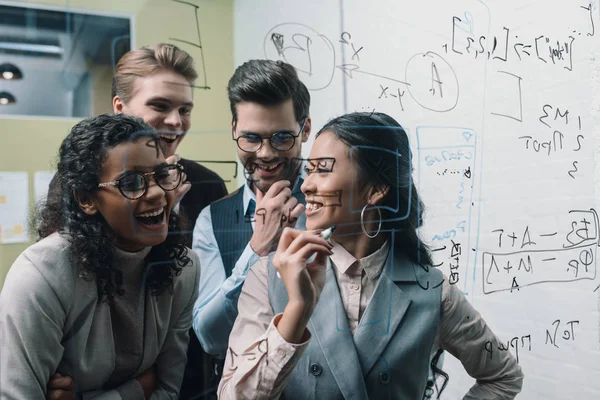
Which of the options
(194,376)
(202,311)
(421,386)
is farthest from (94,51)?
(421,386)

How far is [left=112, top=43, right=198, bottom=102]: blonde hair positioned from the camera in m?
1.23

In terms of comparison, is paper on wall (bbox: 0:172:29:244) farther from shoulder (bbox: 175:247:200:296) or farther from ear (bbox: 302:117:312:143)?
ear (bbox: 302:117:312:143)

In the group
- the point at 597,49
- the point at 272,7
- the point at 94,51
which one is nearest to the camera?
the point at 94,51

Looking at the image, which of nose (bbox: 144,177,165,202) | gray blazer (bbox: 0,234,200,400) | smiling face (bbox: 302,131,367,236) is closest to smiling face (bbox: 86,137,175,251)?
nose (bbox: 144,177,165,202)

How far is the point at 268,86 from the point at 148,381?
71 cm

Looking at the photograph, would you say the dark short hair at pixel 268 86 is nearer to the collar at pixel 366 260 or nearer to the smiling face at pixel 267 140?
the smiling face at pixel 267 140

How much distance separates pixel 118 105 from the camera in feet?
4.02

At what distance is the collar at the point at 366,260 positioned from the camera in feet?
4.51

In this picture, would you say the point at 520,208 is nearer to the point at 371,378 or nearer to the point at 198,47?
the point at 371,378

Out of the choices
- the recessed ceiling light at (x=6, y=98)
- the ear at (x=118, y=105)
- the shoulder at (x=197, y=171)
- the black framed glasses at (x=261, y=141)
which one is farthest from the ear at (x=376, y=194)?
the recessed ceiling light at (x=6, y=98)

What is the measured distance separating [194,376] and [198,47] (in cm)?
75

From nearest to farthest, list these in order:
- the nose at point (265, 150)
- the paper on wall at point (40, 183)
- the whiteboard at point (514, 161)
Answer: the paper on wall at point (40, 183) < the nose at point (265, 150) < the whiteboard at point (514, 161)

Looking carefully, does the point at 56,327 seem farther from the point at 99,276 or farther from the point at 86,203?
the point at 86,203

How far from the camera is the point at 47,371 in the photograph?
3.72ft
